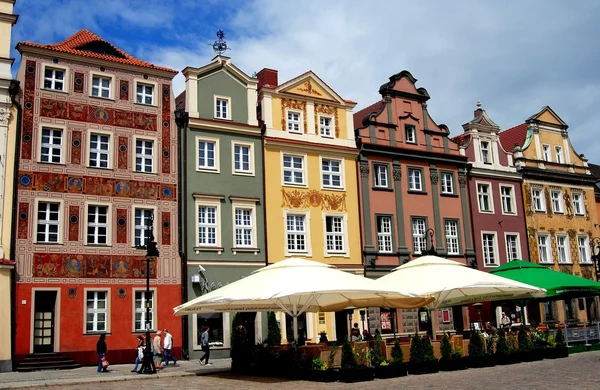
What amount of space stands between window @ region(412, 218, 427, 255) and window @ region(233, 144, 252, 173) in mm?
9609

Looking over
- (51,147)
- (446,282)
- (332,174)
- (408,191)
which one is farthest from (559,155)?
(51,147)

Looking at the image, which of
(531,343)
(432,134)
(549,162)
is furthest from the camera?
(549,162)

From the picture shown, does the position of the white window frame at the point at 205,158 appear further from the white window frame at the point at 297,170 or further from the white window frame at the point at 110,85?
the white window frame at the point at 110,85

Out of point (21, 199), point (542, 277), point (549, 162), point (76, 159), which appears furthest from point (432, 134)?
point (21, 199)

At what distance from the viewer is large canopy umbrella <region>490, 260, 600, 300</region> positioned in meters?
24.3

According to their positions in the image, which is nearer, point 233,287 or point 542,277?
point 233,287

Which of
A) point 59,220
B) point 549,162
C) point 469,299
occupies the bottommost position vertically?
point 469,299

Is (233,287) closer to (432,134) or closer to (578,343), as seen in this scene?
(578,343)

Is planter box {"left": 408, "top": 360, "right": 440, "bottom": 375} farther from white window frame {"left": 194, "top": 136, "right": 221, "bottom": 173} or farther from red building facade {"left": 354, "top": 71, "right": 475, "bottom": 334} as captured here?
white window frame {"left": 194, "top": 136, "right": 221, "bottom": 173}

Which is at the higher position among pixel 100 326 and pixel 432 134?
pixel 432 134

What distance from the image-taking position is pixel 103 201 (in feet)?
88.8

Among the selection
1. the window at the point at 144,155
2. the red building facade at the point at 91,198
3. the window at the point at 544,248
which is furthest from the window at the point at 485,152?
the window at the point at 144,155

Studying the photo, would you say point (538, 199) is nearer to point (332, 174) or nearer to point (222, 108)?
point (332, 174)

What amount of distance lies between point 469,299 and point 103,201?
14.6 m
